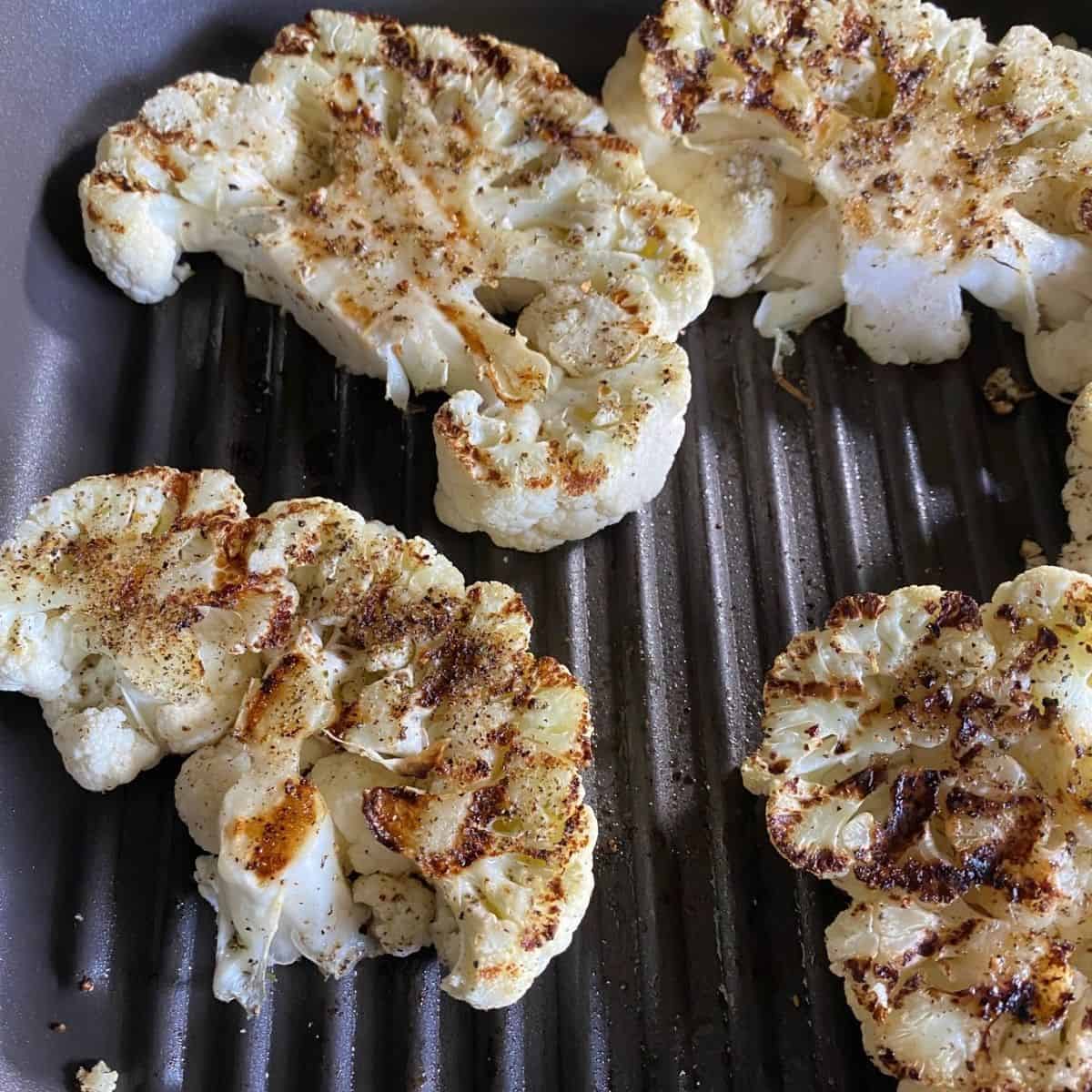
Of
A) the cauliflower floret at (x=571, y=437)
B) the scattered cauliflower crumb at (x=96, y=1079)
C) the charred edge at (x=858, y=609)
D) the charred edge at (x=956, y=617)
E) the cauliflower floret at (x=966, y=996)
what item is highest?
the cauliflower floret at (x=571, y=437)

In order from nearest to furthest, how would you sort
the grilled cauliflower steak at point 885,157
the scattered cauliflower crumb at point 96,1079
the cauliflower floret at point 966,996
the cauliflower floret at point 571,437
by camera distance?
the cauliflower floret at point 966,996, the scattered cauliflower crumb at point 96,1079, the cauliflower floret at point 571,437, the grilled cauliflower steak at point 885,157

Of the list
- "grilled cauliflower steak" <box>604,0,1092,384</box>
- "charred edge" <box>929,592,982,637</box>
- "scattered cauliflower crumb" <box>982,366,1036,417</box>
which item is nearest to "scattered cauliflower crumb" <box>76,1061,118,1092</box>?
"charred edge" <box>929,592,982,637</box>

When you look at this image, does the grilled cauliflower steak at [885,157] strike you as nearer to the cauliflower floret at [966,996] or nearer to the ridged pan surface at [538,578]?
the ridged pan surface at [538,578]

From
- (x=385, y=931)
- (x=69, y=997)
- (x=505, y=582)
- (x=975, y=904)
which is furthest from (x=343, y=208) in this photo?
(x=975, y=904)

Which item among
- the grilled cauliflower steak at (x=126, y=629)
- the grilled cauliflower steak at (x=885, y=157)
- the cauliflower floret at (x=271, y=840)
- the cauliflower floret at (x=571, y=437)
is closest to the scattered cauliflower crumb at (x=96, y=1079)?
→ the cauliflower floret at (x=271, y=840)

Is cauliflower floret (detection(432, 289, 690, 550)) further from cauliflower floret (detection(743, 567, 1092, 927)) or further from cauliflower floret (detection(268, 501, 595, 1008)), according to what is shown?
cauliflower floret (detection(743, 567, 1092, 927))

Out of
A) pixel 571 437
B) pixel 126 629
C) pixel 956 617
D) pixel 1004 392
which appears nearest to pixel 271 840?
pixel 126 629

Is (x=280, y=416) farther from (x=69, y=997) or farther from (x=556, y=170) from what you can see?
(x=69, y=997)
